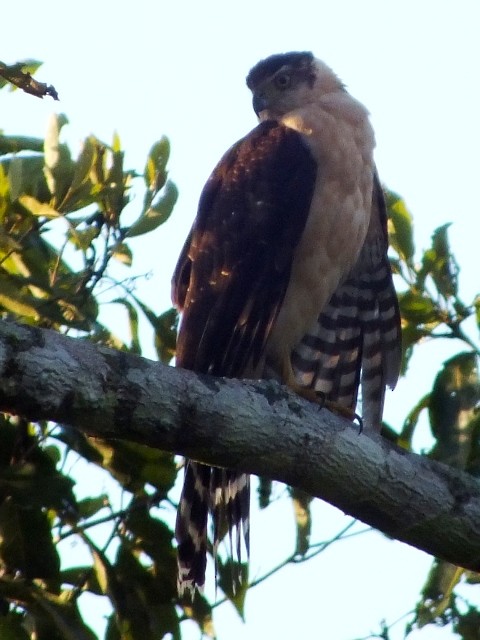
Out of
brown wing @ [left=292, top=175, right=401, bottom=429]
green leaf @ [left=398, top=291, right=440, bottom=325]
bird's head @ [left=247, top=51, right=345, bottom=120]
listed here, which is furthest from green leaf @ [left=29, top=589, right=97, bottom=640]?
bird's head @ [left=247, top=51, right=345, bottom=120]

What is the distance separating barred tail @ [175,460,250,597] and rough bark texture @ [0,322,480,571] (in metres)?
0.59

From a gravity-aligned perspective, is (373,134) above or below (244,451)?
above

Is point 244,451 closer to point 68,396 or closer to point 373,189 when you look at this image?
point 68,396

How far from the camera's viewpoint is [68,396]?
260cm

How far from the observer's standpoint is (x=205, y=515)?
Answer: 4.02 metres

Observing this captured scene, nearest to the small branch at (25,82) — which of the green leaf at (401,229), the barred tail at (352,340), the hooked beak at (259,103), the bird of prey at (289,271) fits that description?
the bird of prey at (289,271)

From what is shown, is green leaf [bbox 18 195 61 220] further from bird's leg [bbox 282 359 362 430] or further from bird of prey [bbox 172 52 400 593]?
bird's leg [bbox 282 359 362 430]

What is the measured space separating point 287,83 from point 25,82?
3.22m

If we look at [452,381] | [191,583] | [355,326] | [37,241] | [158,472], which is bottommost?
[191,583]

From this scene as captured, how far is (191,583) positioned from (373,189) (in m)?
2.19

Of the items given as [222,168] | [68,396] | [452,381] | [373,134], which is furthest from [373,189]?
[68,396]

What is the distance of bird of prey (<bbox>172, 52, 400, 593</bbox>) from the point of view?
4.14 m

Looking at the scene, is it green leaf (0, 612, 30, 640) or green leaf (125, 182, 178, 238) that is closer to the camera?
green leaf (0, 612, 30, 640)

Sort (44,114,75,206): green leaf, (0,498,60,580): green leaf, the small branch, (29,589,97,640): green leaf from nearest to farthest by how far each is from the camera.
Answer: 1. the small branch
2. (29,589,97,640): green leaf
3. (0,498,60,580): green leaf
4. (44,114,75,206): green leaf
